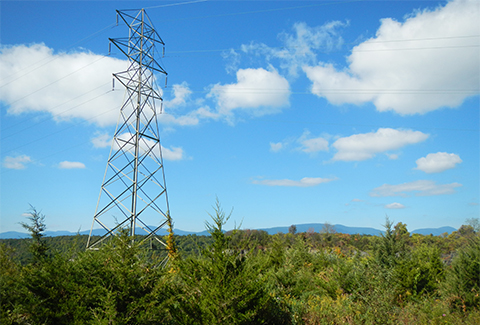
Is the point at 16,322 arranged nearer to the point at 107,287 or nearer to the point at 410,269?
the point at 107,287

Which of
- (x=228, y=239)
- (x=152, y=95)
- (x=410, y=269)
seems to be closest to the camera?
(x=228, y=239)

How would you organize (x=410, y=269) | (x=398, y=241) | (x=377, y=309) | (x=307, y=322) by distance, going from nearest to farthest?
(x=377, y=309), (x=307, y=322), (x=410, y=269), (x=398, y=241)

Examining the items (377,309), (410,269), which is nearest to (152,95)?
(377,309)

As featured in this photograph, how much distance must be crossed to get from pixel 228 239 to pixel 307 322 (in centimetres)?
392

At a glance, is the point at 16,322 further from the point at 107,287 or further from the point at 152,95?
the point at 152,95

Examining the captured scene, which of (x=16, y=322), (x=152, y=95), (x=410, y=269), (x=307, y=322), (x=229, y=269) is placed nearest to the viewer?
(x=16, y=322)

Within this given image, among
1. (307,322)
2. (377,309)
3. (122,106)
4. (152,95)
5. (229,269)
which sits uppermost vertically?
(152,95)

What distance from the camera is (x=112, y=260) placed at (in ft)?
20.7

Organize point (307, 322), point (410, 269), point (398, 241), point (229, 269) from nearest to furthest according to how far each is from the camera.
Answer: point (229, 269), point (307, 322), point (410, 269), point (398, 241)

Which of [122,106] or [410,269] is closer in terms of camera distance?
[410,269]

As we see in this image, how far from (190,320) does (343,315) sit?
17.2 feet

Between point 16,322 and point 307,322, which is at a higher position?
point 16,322

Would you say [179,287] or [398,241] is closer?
[179,287]

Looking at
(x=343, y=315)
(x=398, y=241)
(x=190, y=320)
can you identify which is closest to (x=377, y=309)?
(x=343, y=315)
